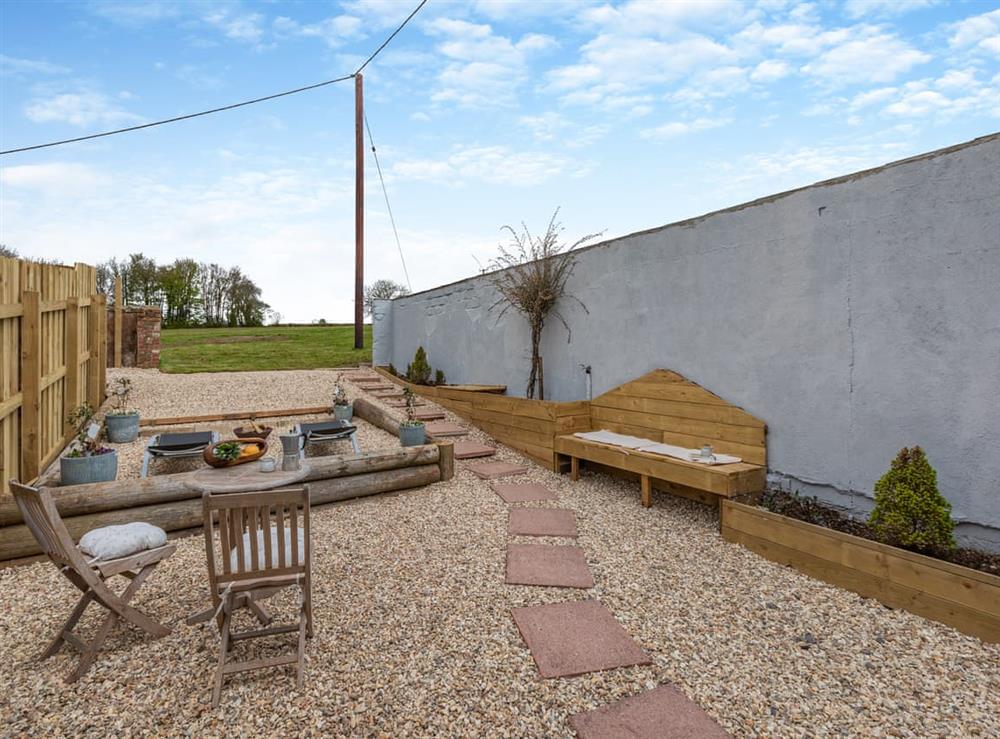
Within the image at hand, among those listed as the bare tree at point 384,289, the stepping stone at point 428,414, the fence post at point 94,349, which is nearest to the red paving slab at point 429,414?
the stepping stone at point 428,414

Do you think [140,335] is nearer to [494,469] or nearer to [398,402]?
[398,402]

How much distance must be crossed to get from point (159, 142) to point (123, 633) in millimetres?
11904

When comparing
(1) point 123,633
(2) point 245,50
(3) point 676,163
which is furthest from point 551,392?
(2) point 245,50

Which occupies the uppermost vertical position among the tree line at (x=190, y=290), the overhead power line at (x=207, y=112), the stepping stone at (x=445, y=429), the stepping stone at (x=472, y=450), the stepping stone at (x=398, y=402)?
the overhead power line at (x=207, y=112)

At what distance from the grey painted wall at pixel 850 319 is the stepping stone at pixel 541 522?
1.80 metres

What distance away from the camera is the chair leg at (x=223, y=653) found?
202 centimetres

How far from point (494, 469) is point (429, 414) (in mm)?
2515

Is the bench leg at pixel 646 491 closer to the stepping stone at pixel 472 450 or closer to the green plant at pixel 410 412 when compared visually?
the stepping stone at pixel 472 450

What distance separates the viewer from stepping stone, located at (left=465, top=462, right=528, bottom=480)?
17.8ft

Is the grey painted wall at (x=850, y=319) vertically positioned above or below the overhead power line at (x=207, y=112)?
below

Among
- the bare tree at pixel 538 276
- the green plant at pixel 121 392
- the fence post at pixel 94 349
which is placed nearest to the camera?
the bare tree at pixel 538 276

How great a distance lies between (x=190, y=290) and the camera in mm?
23859

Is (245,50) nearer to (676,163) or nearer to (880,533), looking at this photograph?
(676,163)

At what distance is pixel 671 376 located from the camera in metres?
5.05
